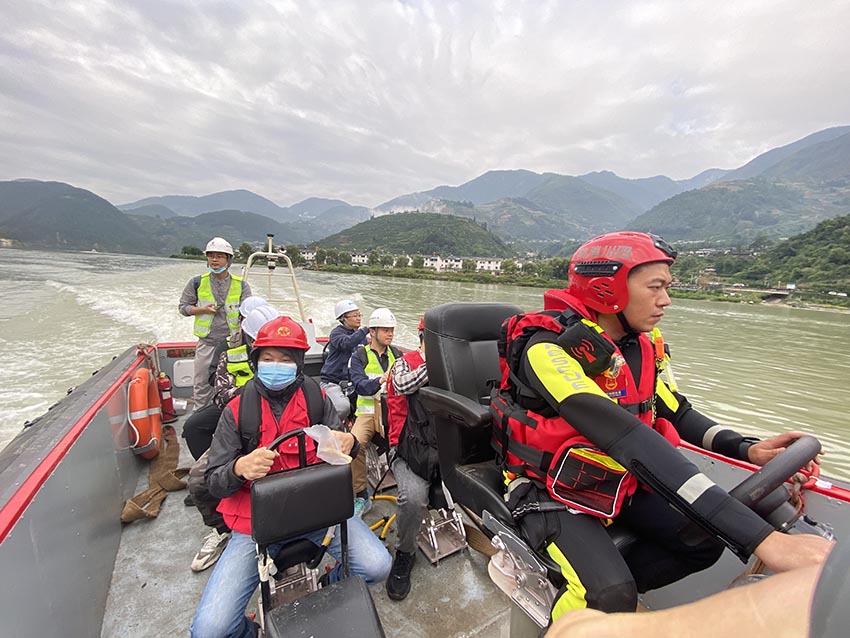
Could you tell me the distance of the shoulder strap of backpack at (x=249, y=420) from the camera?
170 centimetres

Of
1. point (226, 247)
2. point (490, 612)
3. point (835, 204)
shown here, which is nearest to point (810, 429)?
point (490, 612)

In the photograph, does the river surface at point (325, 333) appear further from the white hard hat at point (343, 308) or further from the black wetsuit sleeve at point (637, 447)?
the black wetsuit sleeve at point (637, 447)

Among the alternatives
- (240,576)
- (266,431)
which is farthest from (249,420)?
(240,576)

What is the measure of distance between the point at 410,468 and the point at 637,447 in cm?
145

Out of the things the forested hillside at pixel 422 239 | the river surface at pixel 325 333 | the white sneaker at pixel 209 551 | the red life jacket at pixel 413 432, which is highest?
the forested hillside at pixel 422 239

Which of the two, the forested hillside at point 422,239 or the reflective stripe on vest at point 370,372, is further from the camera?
the forested hillside at point 422,239

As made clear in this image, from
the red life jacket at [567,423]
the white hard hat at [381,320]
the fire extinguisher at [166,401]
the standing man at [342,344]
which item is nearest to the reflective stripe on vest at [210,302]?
the fire extinguisher at [166,401]

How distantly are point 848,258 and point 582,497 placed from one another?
6270 cm

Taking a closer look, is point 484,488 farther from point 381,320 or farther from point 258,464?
point 381,320

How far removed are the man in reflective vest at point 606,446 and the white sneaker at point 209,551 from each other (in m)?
1.78

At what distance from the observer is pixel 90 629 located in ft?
5.17

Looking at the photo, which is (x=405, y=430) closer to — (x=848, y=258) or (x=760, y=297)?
(x=760, y=297)

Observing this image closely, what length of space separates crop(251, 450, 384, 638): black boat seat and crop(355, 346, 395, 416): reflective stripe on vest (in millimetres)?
1602

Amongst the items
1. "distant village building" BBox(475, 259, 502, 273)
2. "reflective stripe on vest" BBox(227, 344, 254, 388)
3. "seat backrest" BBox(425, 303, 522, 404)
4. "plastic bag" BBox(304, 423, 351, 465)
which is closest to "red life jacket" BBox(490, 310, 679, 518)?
"seat backrest" BBox(425, 303, 522, 404)
